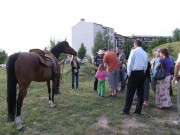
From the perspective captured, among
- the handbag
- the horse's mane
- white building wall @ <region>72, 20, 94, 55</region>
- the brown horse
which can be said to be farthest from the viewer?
white building wall @ <region>72, 20, 94, 55</region>

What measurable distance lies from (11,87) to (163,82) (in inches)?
167

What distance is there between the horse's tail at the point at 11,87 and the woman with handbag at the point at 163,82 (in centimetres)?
398

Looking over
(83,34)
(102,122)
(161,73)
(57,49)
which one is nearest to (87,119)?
(102,122)

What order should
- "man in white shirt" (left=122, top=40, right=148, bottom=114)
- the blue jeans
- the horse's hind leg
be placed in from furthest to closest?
the blue jeans, "man in white shirt" (left=122, top=40, right=148, bottom=114), the horse's hind leg

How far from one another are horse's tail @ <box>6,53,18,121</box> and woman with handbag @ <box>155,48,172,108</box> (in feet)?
13.0

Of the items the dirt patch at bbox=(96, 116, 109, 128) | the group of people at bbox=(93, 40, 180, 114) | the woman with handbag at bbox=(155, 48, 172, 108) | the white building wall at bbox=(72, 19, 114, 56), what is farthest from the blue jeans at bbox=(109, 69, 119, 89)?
the white building wall at bbox=(72, 19, 114, 56)

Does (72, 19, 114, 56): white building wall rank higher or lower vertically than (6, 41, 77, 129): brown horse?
higher

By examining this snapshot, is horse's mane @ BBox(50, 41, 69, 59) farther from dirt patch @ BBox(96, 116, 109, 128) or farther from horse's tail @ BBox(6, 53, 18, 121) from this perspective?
dirt patch @ BBox(96, 116, 109, 128)

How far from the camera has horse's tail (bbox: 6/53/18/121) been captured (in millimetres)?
5816

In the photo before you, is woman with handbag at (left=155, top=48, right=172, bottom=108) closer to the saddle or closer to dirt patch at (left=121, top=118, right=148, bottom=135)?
dirt patch at (left=121, top=118, right=148, bottom=135)

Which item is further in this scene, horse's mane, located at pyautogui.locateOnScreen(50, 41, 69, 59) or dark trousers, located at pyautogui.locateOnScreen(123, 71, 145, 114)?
horse's mane, located at pyautogui.locateOnScreen(50, 41, 69, 59)

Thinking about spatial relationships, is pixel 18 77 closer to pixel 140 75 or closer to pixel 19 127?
pixel 19 127

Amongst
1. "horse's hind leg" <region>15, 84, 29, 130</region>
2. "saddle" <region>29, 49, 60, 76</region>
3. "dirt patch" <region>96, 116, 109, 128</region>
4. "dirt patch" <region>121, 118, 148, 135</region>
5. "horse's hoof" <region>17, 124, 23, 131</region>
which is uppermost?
"saddle" <region>29, 49, 60, 76</region>

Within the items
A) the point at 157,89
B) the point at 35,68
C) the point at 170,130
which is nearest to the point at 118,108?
the point at 157,89
